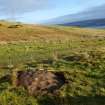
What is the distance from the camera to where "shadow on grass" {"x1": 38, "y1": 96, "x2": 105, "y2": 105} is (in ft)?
43.6

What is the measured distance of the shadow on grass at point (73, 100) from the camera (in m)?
13.3

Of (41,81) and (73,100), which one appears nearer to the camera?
(73,100)

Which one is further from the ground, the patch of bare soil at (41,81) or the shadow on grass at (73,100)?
the patch of bare soil at (41,81)

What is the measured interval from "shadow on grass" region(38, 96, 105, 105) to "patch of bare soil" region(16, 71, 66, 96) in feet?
1.08

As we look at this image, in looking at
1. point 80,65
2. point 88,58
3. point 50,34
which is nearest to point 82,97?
point 80,65

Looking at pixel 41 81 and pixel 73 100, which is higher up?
pixel 41 81

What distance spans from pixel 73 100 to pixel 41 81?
5.29ft

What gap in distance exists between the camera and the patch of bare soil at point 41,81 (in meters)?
14.2

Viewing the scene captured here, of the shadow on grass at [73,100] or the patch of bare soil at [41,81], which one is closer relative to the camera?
the shadow on grass at [73,100]

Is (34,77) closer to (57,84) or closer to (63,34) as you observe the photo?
(57,84)

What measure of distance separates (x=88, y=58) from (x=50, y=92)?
175 inches

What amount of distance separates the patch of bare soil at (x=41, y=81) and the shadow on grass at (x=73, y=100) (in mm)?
330

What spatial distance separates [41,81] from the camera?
14664mm

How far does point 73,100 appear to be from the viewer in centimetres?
1352
